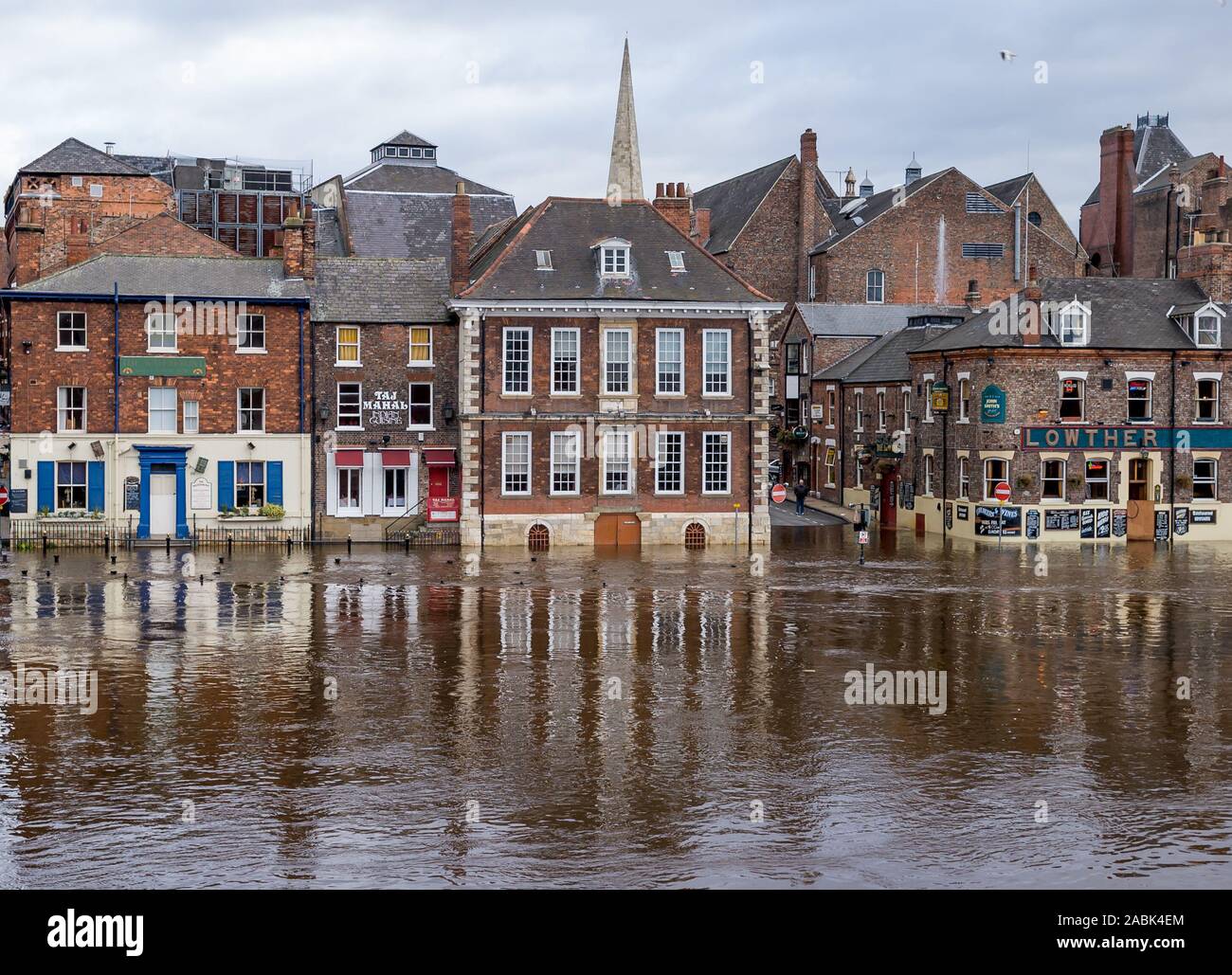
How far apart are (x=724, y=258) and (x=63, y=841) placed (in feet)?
226

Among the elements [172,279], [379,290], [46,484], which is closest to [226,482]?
[46,484]

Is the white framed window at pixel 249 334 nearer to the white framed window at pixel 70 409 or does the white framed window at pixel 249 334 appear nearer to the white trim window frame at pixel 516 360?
the white framed window at pixel 70 409

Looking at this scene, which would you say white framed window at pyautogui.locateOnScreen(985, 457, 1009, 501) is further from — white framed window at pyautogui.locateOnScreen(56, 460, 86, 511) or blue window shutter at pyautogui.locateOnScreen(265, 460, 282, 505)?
white framed window at pyautogui.locateOnScreen(56, 460, 86, 511)

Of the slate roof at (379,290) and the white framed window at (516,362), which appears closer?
the white framed window at (516,362)

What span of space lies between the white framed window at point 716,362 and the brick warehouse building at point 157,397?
14492 mm

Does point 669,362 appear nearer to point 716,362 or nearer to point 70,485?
point 716,362

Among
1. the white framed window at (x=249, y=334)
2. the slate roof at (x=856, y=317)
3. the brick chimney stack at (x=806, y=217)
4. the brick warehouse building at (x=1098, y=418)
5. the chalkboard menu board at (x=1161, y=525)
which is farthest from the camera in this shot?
the brick chimney stack at (x=806, y=217)

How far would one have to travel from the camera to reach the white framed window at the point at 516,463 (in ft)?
159

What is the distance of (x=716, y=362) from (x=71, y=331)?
74.9 feet

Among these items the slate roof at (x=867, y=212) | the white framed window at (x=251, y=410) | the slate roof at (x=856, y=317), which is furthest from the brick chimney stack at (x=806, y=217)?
the white framed window at (x=251, y=410)

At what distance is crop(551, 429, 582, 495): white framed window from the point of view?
4869cm

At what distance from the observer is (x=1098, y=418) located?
51.1 meters
